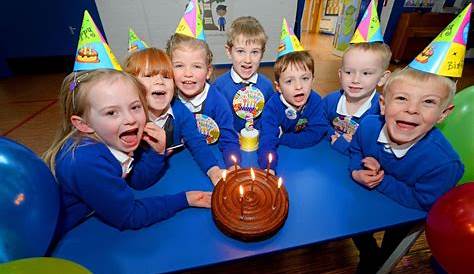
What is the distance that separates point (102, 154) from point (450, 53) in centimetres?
144

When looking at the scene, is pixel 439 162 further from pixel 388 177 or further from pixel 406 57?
pixel 406 57

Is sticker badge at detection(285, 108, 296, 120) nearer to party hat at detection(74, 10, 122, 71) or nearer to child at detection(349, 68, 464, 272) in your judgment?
child at detection(349, 68, 464, 272)

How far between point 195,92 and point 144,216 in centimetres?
78

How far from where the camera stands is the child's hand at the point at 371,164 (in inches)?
45.1

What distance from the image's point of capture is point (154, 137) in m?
1.20

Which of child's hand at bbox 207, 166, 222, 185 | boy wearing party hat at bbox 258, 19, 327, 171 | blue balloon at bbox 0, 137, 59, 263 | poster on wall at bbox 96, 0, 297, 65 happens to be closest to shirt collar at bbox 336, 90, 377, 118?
boy wearing party hat at bbox 258, 19, 327, 171

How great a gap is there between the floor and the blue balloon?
3.33ft

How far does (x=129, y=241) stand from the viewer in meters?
0.93

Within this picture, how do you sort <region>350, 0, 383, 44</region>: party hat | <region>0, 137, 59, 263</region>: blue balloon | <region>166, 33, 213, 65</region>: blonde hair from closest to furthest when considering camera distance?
<region>0, 137, 59, 263</region>: blue balloon → <region>166, 33, 213, 65</region>: blonde hair → <region>350, 0, 383, 44</region>: party hat

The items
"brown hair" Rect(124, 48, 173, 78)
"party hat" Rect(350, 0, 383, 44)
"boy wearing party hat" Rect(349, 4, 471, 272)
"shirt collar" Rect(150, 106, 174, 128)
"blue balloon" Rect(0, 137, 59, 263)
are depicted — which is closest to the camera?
"blue balloon" Rect(0, 137, 59, 263)

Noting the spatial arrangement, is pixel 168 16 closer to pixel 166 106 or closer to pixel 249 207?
pixel 166 106

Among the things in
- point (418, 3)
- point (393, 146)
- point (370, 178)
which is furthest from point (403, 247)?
point (418, 3)

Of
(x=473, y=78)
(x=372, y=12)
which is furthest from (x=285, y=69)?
(x=473, y=78)

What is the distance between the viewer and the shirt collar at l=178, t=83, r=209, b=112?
1.50 metres
